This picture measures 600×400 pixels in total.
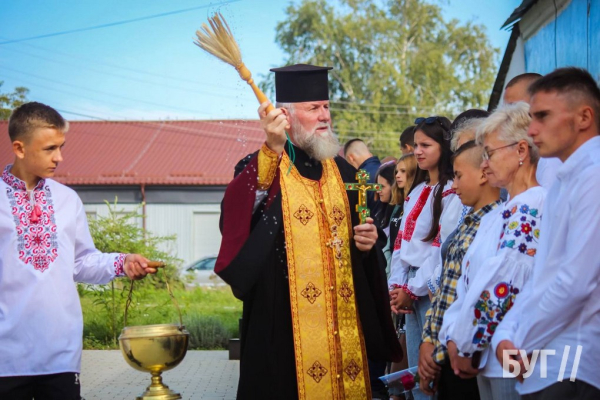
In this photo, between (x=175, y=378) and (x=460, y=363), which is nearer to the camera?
(x=460, y=363)

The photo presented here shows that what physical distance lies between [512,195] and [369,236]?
100cm

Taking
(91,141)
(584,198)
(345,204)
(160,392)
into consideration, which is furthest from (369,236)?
(91,141)

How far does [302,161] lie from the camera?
5.29 m

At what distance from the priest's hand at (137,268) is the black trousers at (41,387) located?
2.01ft

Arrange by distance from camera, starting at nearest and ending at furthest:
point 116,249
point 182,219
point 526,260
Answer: point 526,260
point 116,249
point 182,219

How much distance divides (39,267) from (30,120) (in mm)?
813

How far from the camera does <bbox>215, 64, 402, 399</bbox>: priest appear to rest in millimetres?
4727

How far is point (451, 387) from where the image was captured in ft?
14.9

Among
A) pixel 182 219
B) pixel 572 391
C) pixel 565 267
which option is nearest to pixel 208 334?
pixel 572 391

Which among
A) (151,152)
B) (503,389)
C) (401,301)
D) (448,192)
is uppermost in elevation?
(151,152)

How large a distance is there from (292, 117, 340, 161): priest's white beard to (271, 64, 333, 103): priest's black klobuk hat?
0.20 m

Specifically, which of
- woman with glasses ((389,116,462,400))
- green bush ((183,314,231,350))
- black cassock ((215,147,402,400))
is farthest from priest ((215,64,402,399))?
green bush ((183,314,231,350))

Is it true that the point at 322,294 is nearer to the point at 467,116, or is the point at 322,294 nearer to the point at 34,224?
the point at 34,224

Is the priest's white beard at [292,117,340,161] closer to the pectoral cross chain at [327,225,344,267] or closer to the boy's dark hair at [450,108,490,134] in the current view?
the pectoral cross chain at [327,225,344,267]
